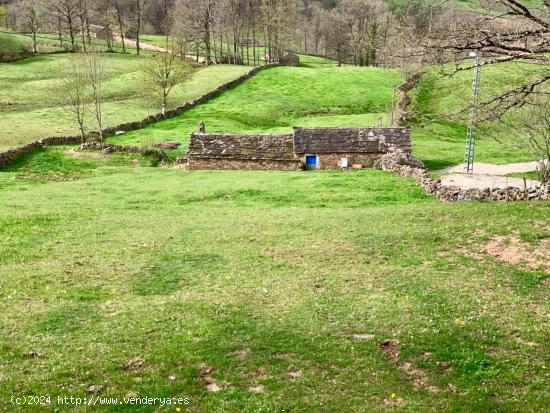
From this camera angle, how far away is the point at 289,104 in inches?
2879

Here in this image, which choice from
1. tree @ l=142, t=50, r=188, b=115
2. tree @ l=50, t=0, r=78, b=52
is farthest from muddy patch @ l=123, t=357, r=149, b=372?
tree @ l=50, t=0, r=78, b=52

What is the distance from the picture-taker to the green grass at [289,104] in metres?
60.7

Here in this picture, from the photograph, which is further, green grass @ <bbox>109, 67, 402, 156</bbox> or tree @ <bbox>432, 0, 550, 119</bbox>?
green grass @ <bbox>109, 67, 402, 156</bbox>

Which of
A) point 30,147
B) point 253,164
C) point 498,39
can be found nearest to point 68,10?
point 30,147

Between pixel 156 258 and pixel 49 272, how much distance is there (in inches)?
151

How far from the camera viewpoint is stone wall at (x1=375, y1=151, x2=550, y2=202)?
2538cm

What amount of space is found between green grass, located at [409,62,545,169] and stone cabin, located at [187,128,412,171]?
3.97m

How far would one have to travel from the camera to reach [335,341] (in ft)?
42.0

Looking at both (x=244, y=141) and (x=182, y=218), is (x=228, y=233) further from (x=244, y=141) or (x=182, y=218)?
(x=244, y=141)

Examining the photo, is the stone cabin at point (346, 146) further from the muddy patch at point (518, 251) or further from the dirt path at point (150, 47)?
the dirt path at point (150, 47)

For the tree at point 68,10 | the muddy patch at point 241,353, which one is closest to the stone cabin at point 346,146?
the muddy patch at point 241,353

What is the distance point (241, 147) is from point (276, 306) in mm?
32167

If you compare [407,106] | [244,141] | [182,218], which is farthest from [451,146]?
[182,218]

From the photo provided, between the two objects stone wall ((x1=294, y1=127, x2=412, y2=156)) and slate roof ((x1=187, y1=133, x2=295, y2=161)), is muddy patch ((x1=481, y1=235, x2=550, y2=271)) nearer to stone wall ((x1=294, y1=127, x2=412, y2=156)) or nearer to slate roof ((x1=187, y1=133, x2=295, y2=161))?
stone wall ((x1=294, y1=127, x2=412, y2=156))
